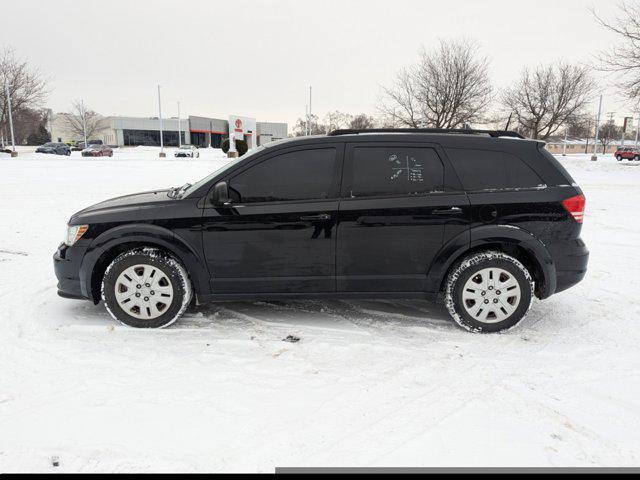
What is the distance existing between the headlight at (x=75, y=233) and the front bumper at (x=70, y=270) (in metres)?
0.06

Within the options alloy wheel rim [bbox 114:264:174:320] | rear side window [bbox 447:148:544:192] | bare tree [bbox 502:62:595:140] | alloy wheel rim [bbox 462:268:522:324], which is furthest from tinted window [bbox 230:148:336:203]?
bare tree [bbox 502:62:595:140]

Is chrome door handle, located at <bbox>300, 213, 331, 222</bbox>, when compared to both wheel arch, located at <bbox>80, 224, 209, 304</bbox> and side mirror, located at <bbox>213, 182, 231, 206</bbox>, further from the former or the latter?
wheel arch, located at <bbox>80, 224, 209, 304</bbox>

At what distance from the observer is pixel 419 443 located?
8.77 feet

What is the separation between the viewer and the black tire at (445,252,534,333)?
163 inches

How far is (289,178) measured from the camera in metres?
4.20

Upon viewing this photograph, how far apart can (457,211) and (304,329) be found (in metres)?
1.75

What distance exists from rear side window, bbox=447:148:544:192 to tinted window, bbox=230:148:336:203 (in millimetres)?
1150

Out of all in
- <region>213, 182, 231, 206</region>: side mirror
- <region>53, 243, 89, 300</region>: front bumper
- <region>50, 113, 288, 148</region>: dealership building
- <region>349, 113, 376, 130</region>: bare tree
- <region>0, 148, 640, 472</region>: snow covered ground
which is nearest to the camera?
<region>0, 148, 640, 472</region>: snow covered ground

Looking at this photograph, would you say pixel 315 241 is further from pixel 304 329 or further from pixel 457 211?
pixel 457 211

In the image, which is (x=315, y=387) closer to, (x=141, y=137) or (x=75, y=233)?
(x=75, y=233)

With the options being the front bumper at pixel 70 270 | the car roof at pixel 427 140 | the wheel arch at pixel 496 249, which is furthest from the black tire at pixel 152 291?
the wheel arch at pixel 496 249

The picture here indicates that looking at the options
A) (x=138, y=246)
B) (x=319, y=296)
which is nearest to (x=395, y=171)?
(x=319, y=296)

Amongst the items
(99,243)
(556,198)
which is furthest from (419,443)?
(99,243)

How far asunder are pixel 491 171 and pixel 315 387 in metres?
2.49
